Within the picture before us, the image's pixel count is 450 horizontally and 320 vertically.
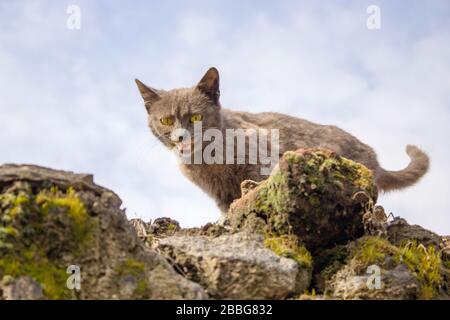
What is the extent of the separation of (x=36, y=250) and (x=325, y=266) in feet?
6.51

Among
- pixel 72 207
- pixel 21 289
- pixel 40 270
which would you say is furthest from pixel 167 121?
pixel 21 289

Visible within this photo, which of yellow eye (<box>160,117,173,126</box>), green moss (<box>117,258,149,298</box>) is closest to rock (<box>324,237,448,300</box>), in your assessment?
green moss (<box>117,258,149,298</box>)

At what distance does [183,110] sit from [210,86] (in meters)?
0.55

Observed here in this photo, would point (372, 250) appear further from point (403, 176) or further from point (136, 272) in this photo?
point (403, 176)

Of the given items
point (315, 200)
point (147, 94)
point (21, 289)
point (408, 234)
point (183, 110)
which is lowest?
point (21, 289)

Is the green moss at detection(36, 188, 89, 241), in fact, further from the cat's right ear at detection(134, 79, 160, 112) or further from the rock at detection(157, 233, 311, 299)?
the cat's right ear at detection(134, 79, 160, 112)

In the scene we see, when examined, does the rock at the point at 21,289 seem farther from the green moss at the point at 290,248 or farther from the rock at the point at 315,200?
the rock at the point at 315,200

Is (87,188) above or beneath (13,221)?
above

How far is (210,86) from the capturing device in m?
8.32

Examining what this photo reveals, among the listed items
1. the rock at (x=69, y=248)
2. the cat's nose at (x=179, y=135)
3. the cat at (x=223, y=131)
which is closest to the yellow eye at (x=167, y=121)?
the cat at (x=223, y=131)

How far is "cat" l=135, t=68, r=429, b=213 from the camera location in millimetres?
7926
